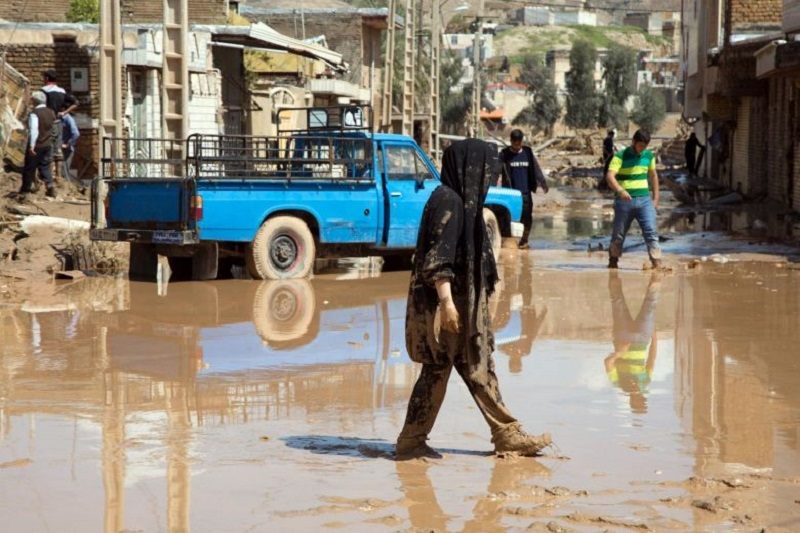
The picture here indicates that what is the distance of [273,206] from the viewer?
51.3 feet

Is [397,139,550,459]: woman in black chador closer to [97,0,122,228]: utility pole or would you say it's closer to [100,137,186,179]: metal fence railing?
[100,137,186,179]: metal fence railing

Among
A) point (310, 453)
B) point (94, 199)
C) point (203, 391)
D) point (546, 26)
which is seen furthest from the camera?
point (546, 26)

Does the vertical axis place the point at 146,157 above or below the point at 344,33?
below

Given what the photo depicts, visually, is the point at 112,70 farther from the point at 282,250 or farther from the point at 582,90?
the point at 582,90

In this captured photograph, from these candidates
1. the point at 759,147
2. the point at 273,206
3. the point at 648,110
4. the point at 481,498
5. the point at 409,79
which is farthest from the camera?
the point at 648,110

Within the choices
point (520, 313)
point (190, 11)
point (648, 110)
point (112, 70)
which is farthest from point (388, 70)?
point (648, 110)

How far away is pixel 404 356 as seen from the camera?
10422mm

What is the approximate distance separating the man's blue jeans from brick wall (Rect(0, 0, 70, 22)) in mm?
18209

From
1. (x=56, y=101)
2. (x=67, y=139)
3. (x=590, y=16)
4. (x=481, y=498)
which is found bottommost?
(x=481, y=498)

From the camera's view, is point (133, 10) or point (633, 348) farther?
point (133, 10)

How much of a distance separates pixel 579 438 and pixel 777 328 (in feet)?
15.8

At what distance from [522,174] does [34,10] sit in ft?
57.2

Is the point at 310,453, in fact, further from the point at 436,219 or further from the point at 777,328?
the point at 777,328

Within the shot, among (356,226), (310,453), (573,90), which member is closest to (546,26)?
(573,90)
